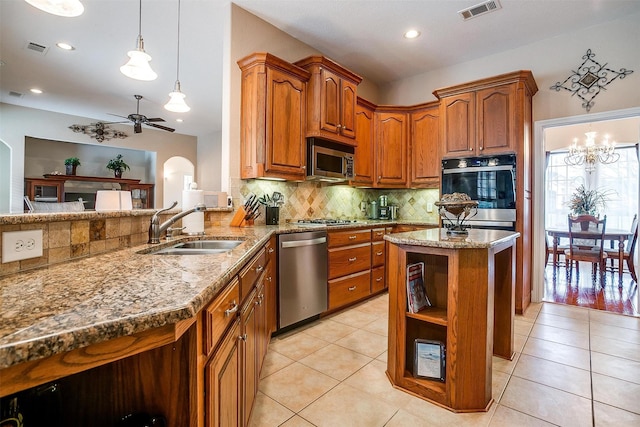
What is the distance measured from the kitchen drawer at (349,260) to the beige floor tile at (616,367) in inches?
75.9

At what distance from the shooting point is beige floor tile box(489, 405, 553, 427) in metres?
1.55

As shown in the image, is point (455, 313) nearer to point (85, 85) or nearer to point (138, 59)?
point (138, 59)

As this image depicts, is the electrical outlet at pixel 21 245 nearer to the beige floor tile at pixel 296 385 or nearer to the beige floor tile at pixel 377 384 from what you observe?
the beige floor tile at pixel 296 385

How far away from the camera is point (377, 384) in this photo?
1915mm

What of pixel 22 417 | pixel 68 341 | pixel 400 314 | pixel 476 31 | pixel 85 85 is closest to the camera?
pixel 68 341

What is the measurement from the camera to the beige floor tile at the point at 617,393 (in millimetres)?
1704

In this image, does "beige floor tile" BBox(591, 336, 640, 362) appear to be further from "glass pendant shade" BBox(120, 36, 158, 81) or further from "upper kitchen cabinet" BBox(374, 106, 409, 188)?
"glass pendant shade" BBox(120, 36, 158, 81)

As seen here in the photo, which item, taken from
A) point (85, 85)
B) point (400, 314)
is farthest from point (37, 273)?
point (85, 85)

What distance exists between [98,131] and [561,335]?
8137mm

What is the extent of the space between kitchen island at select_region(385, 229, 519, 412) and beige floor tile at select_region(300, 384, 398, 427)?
0.24m

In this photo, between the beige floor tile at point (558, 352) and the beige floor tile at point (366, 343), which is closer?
the beige floor tile at point (558, 352)

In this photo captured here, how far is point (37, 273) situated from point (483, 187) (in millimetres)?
3578

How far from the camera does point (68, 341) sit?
1.67 feet

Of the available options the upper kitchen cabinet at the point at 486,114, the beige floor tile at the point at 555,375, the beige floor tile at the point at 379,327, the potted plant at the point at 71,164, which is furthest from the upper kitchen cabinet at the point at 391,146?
the potted plant at the point at 71,164
